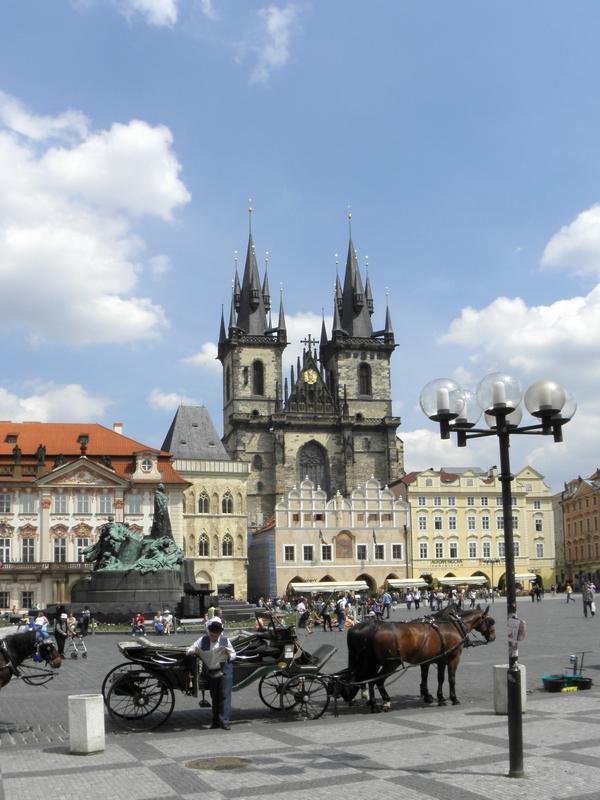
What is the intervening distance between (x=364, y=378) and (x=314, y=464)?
10843 mm

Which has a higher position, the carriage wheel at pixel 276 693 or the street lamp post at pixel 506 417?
the street lamp post at pixel 506 417

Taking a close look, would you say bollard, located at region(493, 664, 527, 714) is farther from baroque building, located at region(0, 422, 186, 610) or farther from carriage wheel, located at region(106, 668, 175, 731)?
baroque building, located at region(0, 422, 186, 610)

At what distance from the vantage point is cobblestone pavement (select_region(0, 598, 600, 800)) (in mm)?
8617

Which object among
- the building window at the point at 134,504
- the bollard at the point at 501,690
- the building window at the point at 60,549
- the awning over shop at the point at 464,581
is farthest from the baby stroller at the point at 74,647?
the awning over shop at the point at 464,581

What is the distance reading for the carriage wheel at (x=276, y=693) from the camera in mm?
12844

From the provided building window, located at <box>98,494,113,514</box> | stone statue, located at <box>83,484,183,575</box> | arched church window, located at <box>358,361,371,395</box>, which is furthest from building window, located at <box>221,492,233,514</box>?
stone statue, located at <box>83,484,183,575</box>

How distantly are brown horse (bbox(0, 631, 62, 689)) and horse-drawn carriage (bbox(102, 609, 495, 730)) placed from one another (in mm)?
817

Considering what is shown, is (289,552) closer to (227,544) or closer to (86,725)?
(227,544)

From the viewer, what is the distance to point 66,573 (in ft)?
199

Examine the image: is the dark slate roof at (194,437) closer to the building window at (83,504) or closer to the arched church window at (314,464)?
the arched church window at (314,464)

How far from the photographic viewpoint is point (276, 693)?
44.1 feet

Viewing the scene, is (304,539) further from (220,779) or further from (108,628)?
(220,779)

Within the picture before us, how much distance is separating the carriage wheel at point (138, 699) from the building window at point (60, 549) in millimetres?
51748

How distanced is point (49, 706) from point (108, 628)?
61.5 ft
